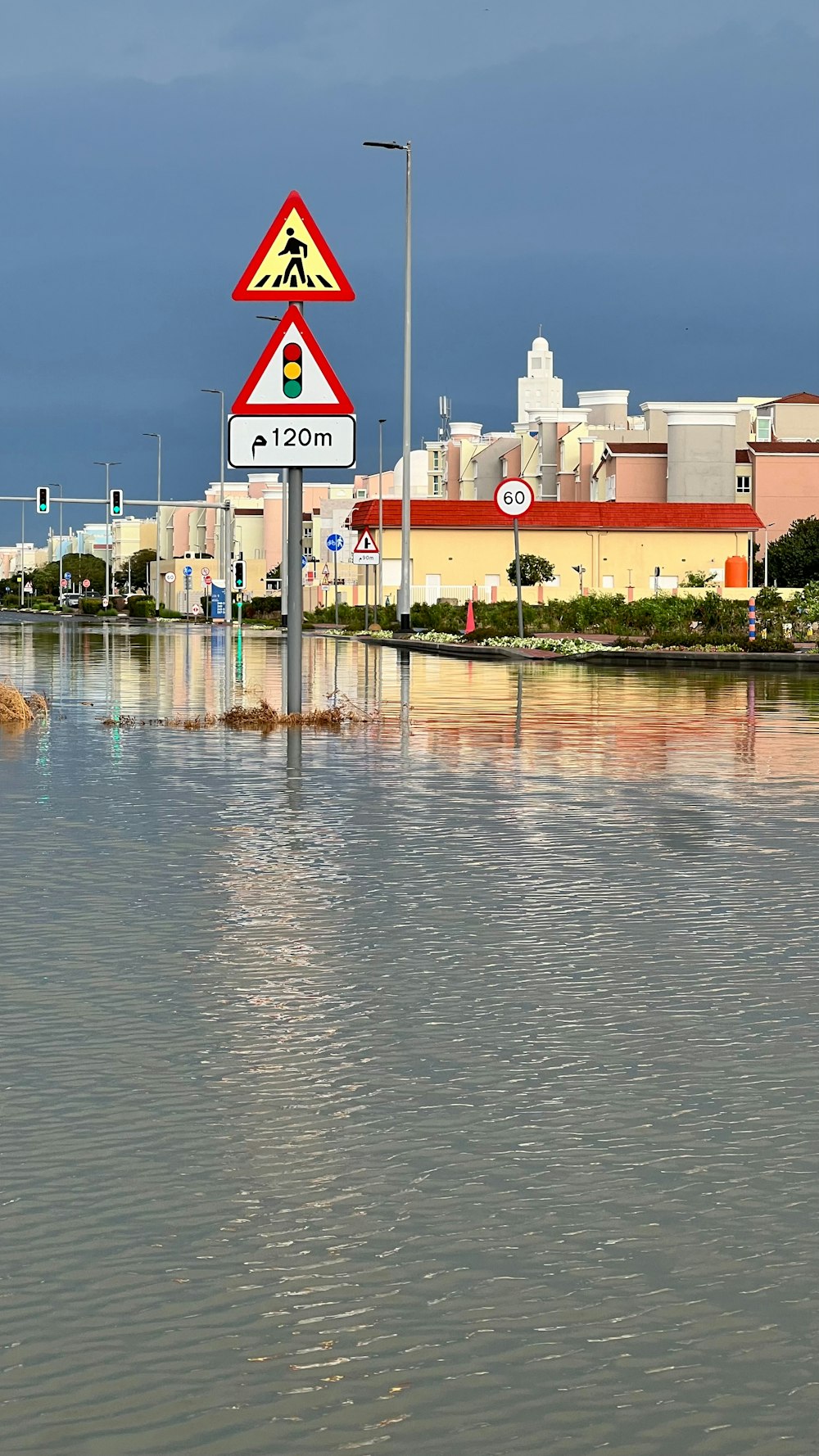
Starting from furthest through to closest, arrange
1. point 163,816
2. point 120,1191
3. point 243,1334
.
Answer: point 163,816, point 120,1191, point 243,1334

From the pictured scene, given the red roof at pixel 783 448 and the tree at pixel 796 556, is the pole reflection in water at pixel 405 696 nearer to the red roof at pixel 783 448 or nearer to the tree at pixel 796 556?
the tree at pixel 796 556

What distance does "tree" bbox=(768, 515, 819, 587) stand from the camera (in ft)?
406

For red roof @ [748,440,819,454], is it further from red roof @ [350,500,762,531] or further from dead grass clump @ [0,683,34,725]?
dead grass clump @ [0,683,34,725]

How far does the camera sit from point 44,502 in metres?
90.9

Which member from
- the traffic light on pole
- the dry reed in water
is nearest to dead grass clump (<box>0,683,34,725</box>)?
the dry reed in water

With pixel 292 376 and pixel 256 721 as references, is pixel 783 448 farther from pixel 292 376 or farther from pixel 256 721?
pixel 292 376

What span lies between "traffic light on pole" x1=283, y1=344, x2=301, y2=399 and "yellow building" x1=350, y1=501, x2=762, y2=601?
87345 mm

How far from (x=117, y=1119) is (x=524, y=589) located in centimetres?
9915


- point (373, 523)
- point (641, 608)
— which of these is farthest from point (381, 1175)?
point (373, 523)

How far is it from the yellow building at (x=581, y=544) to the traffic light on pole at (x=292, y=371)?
3439 inches

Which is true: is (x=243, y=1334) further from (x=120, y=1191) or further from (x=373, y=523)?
(x=373, y=523)

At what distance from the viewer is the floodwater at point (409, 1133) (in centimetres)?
434

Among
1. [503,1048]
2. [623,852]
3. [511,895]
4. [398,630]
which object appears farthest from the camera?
[398,630]

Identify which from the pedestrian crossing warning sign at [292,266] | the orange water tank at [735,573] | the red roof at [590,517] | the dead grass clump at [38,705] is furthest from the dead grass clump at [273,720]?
the red roof at [590,517]
